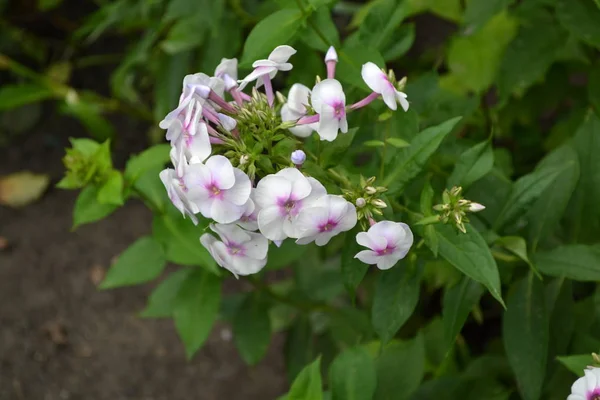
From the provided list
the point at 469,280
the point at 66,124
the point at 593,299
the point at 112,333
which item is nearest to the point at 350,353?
the point at 469,280

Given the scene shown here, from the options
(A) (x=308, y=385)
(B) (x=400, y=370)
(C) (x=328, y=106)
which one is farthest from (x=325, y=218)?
(B) (x=400, y=370)

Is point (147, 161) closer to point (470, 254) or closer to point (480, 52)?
point (470, 254)

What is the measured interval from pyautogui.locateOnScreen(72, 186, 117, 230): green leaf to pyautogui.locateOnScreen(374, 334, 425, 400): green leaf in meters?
0.63

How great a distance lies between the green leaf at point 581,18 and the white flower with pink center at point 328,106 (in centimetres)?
70

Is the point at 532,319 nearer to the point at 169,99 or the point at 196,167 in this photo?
the point at 196,167

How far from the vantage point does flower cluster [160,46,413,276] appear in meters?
0.90

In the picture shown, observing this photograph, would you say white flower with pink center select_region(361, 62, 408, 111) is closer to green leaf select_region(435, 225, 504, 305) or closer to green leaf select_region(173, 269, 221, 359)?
green leaf select_region(435, 225, 504, 305)

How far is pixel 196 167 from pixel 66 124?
2.17 meters

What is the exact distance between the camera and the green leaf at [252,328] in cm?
168

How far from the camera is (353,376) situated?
1.23 meters

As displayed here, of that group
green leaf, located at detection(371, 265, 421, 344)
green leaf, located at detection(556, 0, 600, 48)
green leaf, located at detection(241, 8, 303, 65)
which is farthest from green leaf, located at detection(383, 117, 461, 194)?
green leaf, located at detection(556, 0, 600, 48)

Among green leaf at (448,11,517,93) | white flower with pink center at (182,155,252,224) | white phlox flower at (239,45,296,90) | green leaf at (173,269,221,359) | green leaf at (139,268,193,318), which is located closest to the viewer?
white flower with pink center at (182,155,252,224)

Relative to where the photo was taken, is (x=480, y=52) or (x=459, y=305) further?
(x=480, y=52)

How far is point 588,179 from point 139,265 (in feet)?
3.14
